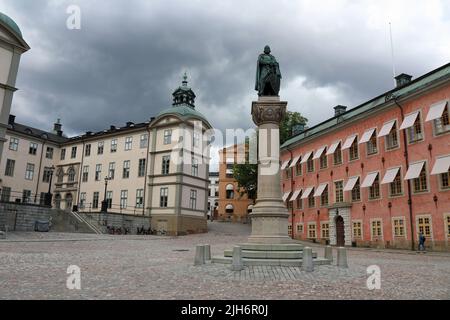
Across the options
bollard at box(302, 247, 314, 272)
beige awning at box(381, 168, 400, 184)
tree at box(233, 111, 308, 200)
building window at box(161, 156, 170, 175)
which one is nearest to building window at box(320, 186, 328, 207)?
beige awning at box(381, 168, 400, 184)

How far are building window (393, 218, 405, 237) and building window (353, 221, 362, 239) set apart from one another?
389cm

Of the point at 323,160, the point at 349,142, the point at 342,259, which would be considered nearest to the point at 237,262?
the point at 342,259

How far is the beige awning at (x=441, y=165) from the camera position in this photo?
22.9 metres

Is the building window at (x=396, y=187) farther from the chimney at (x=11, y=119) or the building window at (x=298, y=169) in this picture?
the chimney at (x=11, y=119)

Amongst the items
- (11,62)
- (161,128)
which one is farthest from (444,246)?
(11,62)

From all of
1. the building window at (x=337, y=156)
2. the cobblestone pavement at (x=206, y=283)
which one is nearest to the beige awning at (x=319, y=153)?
the building window at (x=337, y=156)

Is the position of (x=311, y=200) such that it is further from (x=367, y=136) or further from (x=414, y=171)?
(x=414, y=171)

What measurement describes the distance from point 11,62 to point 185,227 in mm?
23501

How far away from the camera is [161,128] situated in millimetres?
45031

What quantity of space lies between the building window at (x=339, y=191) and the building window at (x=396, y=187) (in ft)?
18.9

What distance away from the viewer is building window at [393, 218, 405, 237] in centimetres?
2680

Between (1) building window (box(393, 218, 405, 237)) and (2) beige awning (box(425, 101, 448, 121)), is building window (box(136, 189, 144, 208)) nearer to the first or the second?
(1) building window (box(393, 218, 405, 237))

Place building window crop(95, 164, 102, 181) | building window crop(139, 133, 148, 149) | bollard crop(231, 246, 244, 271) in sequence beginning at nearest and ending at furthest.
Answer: bollard crop(231, 246, 244, 271) → building window crop(139, 133, 148, 149) → building window crop(95, 164, 102, 181)
